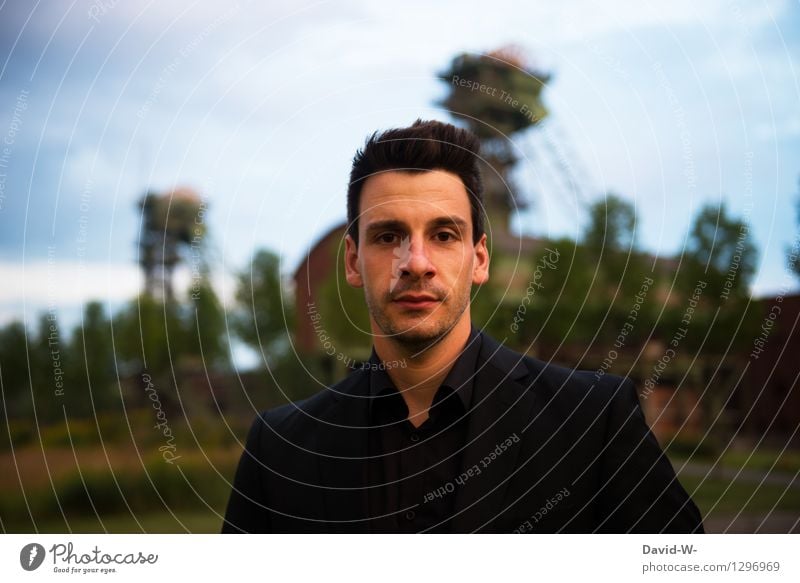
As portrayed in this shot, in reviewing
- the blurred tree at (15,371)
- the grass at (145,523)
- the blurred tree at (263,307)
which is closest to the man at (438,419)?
the blurred tree at (263,307)

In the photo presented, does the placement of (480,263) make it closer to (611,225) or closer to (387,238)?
(387,238)

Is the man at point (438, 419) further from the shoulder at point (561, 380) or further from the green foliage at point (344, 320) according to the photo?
the green foliage at point (344, 320)

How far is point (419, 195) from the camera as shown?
8.17 ft

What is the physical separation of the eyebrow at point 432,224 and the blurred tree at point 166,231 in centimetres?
108

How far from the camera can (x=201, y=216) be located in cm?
343

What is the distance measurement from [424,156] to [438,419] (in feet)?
2.77

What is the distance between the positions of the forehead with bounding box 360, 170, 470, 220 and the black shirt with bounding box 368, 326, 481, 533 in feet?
1.45

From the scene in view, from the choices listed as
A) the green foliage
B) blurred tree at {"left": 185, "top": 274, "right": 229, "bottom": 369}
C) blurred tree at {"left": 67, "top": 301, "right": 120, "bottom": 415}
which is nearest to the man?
the green foliage

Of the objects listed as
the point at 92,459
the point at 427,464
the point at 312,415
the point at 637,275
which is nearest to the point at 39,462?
the point at 92,459

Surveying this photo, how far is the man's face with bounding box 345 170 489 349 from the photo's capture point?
2.49 meters

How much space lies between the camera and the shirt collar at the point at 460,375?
2496mm
